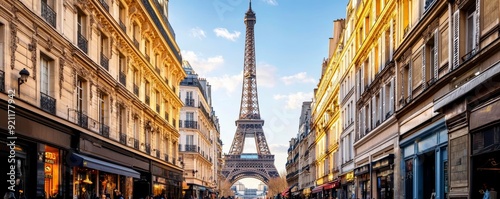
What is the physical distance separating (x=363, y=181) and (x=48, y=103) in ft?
66.0

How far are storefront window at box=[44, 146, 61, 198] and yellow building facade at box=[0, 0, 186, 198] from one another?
33mm

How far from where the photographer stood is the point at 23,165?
16891 millimetres

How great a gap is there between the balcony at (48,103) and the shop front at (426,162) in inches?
476

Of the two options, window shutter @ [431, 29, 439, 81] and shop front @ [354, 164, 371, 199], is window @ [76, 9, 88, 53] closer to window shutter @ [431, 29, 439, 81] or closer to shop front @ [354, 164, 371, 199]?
window shutter @ [431, 29, 439, 81]

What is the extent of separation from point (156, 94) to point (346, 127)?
1326 cm

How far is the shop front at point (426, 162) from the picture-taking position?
1771 cm

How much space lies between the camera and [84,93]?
23344mm

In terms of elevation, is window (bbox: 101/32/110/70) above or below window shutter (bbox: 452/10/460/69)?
above

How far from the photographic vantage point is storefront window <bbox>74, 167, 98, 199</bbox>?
Result: 72.9ft

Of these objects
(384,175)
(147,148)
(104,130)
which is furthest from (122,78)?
(384,175)

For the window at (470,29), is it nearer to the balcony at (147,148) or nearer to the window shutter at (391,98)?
the window shutter at (391,98)

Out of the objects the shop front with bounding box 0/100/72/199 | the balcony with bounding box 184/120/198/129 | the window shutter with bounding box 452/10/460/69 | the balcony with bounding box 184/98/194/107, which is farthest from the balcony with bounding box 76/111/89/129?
the balcony with bounding box 184/98/194/107

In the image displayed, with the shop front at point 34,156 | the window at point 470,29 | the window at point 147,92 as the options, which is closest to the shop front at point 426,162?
the window at point 470,29

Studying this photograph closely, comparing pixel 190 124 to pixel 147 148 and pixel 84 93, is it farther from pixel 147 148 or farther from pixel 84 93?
pixel 84 93
